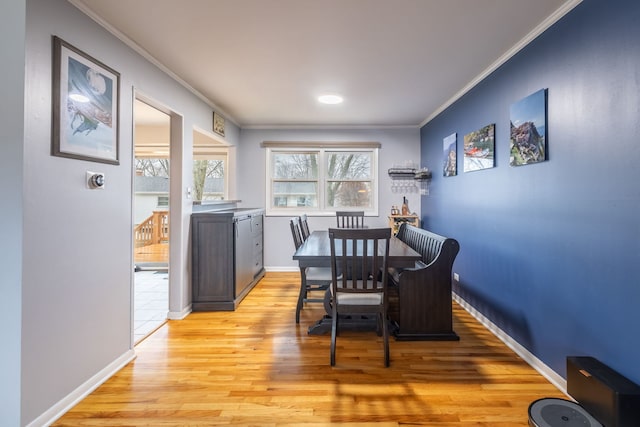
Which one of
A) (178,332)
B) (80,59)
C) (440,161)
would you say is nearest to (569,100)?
(440,161)

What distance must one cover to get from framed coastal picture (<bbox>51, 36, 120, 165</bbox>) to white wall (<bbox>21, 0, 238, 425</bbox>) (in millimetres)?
44

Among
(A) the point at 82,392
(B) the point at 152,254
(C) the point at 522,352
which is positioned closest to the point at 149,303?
(A) the point at 82,392

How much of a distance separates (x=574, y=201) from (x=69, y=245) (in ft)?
10.1

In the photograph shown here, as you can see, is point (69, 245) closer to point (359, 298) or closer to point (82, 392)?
point (82, 392)

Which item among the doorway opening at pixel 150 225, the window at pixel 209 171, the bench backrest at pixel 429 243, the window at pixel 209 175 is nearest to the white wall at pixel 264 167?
the window at pixel 209 171

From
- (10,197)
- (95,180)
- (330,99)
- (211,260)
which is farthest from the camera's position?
(330,99)

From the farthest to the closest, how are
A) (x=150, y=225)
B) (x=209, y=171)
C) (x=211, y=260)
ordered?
1. (x=150, y=225)
2. (x=209, y=171)
3. (x=211, y=260)

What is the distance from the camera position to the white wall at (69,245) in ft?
5.18

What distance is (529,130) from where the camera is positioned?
7.38ft

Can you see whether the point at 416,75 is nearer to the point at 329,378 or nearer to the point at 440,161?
the point at 440,161

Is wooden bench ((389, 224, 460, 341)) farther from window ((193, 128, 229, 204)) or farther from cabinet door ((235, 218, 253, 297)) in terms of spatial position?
window ((193, 128, 229, 204))

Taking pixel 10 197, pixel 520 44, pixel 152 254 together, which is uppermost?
pixel 520 44

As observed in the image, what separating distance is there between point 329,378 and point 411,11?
98.3 inches

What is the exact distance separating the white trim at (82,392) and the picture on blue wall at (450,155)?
3.77 metres
